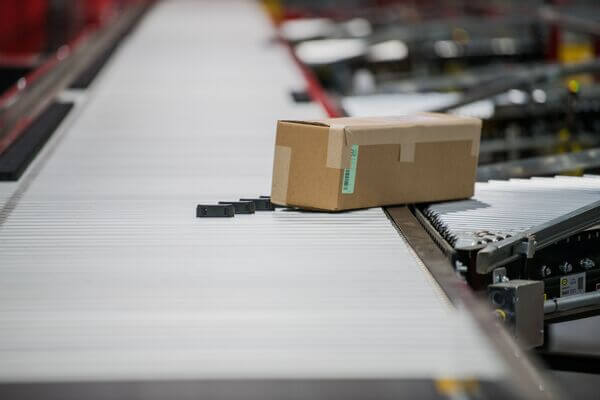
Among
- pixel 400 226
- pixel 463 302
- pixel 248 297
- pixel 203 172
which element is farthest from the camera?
pixel 203 172

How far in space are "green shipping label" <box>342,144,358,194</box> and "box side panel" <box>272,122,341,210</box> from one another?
0.04 metres

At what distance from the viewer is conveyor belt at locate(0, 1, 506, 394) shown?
2.23 m

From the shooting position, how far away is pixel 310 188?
3.67 metres

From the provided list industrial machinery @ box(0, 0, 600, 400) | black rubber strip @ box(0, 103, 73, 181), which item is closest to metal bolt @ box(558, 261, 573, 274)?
industrial machinery @ box(0, 0, 600, 400)

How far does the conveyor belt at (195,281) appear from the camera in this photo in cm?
223

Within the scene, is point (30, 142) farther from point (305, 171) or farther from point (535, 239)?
point (535, 239)

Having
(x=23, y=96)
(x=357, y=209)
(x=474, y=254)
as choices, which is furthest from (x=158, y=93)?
(x=474, y=254)

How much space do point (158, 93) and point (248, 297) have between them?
4.45 metres

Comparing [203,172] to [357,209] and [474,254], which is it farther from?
[474,254]

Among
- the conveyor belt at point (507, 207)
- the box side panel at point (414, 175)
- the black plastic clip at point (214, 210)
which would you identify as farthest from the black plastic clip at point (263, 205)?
the conveyor belt at point (507, 207)

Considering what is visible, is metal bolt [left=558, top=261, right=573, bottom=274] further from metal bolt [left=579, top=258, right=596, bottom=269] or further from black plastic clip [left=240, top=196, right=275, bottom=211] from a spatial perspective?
black plastic clip [left=240, top=196, right=275, bottom=211]

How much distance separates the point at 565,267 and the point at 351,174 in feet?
2.77

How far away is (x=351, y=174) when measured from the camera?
11.9 ft

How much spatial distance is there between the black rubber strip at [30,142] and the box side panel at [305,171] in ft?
4.49
